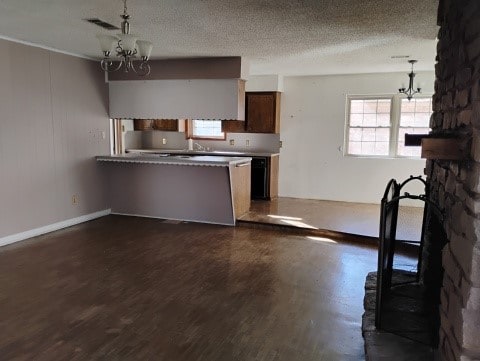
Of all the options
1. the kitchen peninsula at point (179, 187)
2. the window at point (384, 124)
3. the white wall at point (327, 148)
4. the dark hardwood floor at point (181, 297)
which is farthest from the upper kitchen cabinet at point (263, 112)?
the dark hardwood floor at point (181, 297)

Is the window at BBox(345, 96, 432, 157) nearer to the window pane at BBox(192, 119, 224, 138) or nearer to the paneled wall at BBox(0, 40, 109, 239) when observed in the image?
the window pane at BBox(192, 119, 224, 138)

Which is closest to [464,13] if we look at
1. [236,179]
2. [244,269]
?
[244,269]

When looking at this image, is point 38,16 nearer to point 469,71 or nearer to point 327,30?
point 327,30

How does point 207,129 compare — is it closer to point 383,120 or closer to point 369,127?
point 369,127

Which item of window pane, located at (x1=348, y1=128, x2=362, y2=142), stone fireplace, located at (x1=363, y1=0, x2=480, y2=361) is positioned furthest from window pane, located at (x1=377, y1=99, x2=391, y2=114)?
stone fireplace, located at (x1=363, y1=0, x2=480, y2=361)

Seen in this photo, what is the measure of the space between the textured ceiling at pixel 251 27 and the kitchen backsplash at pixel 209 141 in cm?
241

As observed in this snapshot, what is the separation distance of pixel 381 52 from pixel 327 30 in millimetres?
1460

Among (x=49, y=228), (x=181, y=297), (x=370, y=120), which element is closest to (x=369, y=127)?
(x=370, y=120)

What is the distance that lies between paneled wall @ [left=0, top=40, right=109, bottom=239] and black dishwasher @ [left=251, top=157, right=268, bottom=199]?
8.81 feet

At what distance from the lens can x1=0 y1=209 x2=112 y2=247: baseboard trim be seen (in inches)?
188

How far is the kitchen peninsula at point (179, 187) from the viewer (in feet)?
18.9

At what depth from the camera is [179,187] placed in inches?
237

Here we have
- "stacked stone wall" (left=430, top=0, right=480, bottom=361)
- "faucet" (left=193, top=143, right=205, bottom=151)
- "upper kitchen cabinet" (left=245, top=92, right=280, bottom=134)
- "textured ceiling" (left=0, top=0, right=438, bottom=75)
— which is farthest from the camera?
"faucet" (left=193, top=143, right=205, bottom=151)

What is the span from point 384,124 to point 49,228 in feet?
18.6
